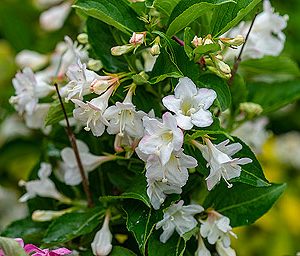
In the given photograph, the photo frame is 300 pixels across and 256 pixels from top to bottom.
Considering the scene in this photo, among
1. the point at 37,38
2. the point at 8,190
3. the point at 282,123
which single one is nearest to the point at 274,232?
the point at 282,123

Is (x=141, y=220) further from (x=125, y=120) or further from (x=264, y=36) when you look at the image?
(x=264, y=36)

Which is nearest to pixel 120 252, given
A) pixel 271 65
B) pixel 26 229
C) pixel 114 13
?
pixel 26 229

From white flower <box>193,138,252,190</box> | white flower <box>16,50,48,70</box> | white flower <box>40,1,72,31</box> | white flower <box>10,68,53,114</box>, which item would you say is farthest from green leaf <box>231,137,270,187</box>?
white flower <box>40,1,72,31</box>

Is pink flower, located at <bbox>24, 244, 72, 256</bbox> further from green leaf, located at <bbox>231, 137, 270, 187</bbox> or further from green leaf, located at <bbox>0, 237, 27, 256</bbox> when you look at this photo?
green leaf, located at <bbox>231, 137, 270, 187</bbox>

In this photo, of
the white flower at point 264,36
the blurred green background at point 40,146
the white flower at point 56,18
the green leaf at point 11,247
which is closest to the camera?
the green leaf at point 11,247

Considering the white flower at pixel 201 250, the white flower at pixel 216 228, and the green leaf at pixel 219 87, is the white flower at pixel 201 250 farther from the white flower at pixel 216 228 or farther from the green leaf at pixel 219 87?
the green leaf at pixel 219 87

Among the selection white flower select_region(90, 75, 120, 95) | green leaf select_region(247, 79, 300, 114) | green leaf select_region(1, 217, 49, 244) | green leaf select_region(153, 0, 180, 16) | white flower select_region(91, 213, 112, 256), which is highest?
green leaf select_region(153, 0, 180, 16)

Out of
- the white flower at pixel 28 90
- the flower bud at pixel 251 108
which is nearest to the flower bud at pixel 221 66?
the flower bud at pixel 251 108
